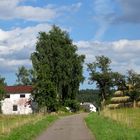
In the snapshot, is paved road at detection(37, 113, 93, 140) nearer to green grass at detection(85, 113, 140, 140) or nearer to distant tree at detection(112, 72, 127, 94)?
green grass at detection(85, 113, 140, 140)

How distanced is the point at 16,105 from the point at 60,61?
71.3 feet

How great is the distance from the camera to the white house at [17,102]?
106 m

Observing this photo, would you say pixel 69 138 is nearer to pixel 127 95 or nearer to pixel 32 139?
pixel 32 139

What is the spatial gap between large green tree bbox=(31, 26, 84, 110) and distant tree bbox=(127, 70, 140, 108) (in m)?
16.5

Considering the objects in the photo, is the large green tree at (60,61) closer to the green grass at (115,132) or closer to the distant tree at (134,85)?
the distant tree at (134,85)

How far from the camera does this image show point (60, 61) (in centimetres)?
8981

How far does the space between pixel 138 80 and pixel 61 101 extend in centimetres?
2111

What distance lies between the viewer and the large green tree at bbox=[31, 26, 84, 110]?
89.5 meters

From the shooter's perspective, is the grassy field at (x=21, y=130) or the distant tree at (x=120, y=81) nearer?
the grassy field at (x=21, y=130)

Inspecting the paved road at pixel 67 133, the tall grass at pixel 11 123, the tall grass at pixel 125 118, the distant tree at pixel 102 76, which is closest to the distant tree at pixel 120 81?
the distant tree at pixel 102 76

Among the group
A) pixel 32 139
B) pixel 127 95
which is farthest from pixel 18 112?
pixel 32 139

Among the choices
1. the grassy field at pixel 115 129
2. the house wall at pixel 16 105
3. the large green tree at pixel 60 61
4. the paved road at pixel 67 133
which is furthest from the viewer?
the house wall at pixel 16 105

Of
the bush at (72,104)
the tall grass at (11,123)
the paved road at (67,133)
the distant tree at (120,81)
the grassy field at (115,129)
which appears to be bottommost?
the paved road at (67,133)

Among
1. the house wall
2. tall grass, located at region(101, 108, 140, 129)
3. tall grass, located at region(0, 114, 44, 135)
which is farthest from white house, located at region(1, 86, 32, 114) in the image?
tall grass, located at region(0, 114, 44, 135)
